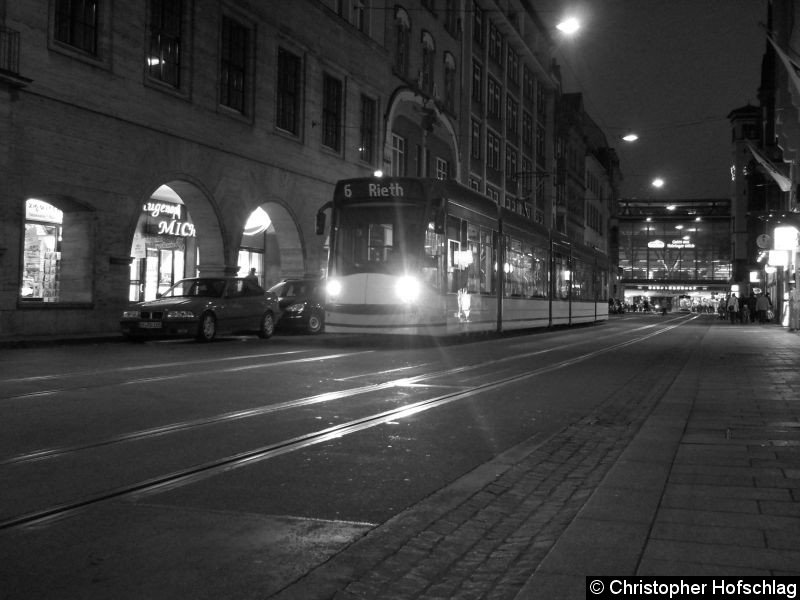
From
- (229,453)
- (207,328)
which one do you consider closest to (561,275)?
(207,328)

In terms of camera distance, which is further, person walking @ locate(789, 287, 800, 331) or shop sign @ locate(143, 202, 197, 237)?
person walking @ locate(789, 287, 800, 331)

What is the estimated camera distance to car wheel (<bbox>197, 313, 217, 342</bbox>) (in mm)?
21312

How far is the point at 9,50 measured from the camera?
65.2ft

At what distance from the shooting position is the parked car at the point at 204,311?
814 inches

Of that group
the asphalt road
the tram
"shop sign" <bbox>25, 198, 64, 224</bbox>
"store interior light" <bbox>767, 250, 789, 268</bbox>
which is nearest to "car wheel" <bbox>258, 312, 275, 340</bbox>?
the tram

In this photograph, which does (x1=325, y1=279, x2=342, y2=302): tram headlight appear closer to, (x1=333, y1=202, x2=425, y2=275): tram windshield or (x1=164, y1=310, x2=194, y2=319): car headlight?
(x1=333, y1=202, x2=425, y2=275): tram windshield

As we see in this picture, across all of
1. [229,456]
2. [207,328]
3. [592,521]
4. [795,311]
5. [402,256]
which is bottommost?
[229,456]

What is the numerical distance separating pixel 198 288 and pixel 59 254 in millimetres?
3637

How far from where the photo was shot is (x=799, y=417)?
354 inches

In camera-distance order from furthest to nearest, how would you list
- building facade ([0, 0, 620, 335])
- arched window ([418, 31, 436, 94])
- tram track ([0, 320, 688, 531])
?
1. arched window ([418, 31, 436, 94])
2. building facade ([0, 0, 620, 335])
3. tram track ([0, 320, 688, 531])

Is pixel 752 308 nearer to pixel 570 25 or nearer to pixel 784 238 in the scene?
pixel 784 238

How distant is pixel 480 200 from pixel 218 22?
1087cm

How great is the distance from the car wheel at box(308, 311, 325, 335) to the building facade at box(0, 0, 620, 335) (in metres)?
3.06

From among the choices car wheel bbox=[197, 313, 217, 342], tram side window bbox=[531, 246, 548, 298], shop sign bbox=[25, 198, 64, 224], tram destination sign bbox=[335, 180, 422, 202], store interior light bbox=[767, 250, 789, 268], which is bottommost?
car wheel bbox=[197, 313, 217, 342]
